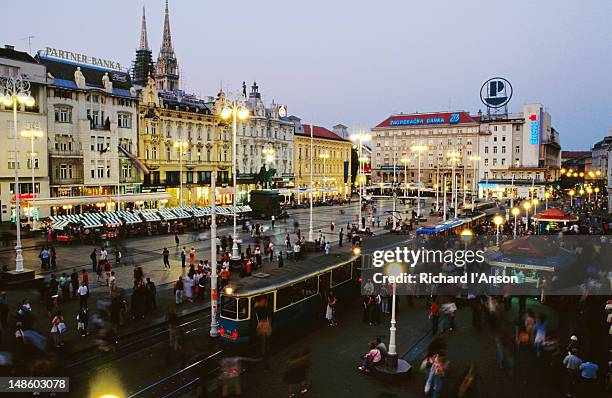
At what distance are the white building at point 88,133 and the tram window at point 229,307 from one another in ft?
112

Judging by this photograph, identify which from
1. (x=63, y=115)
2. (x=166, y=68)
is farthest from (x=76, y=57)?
(x=166, y=68)

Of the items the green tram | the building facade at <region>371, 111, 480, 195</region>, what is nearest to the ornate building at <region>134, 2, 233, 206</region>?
the green tram

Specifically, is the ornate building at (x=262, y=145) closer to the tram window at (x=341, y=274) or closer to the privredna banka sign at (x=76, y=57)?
the privredna banka sign at (x=76, y=57)

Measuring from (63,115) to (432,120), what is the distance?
86.1m

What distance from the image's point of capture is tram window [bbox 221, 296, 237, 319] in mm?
14148

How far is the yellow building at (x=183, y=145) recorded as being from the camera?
57.4 meters

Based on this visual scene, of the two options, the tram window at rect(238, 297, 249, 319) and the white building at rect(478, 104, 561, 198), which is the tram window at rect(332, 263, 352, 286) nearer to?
the tram window at rect(238, 297, 249, 319)

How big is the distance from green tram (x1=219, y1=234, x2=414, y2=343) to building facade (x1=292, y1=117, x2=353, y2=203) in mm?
59147

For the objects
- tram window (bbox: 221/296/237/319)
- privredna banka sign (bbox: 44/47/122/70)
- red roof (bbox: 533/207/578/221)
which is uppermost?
privredna banka sign (bbox: 44/47/122/70)

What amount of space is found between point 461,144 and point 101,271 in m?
98.5

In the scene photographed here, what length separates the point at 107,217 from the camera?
3806cm

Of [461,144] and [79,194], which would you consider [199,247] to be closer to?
[79,194]

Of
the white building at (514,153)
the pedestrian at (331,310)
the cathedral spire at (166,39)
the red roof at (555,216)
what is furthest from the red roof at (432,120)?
the pedestrian at (331,310)

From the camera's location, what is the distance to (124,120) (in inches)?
2144
